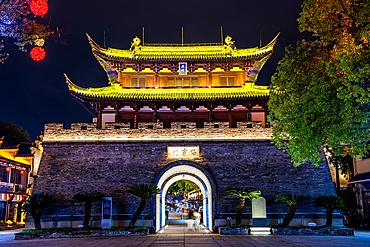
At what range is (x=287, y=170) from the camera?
17.2m

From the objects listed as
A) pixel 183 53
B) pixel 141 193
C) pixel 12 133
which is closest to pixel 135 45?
pixel 183 53

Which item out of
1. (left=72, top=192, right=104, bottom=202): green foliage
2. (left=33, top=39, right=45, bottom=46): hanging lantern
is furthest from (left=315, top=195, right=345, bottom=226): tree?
(left=33, top=39, right=45, bottom=46): hanging lantern

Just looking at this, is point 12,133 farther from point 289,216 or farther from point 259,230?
point 289,216

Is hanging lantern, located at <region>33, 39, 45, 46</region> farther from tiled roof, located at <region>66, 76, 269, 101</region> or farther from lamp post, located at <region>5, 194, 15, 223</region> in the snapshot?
lamp post, located at <region>5, 194, 15, 223</region>

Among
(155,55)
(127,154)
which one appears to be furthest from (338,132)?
(155,55)

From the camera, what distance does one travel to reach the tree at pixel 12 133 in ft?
128

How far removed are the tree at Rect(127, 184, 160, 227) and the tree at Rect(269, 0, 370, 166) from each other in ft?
21.3

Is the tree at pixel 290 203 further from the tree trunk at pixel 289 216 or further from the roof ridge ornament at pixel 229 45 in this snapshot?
the roof ridge ornament at pixel 229 45

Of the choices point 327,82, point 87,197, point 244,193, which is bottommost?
point 87,197

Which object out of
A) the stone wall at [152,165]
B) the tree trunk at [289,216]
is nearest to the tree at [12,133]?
the stone wall at [152,165]

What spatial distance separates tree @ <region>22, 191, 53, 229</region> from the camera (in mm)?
15398

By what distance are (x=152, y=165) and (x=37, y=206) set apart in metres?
5.26

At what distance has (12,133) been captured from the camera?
39.5 metres

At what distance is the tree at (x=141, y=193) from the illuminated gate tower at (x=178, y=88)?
4.63 meters
